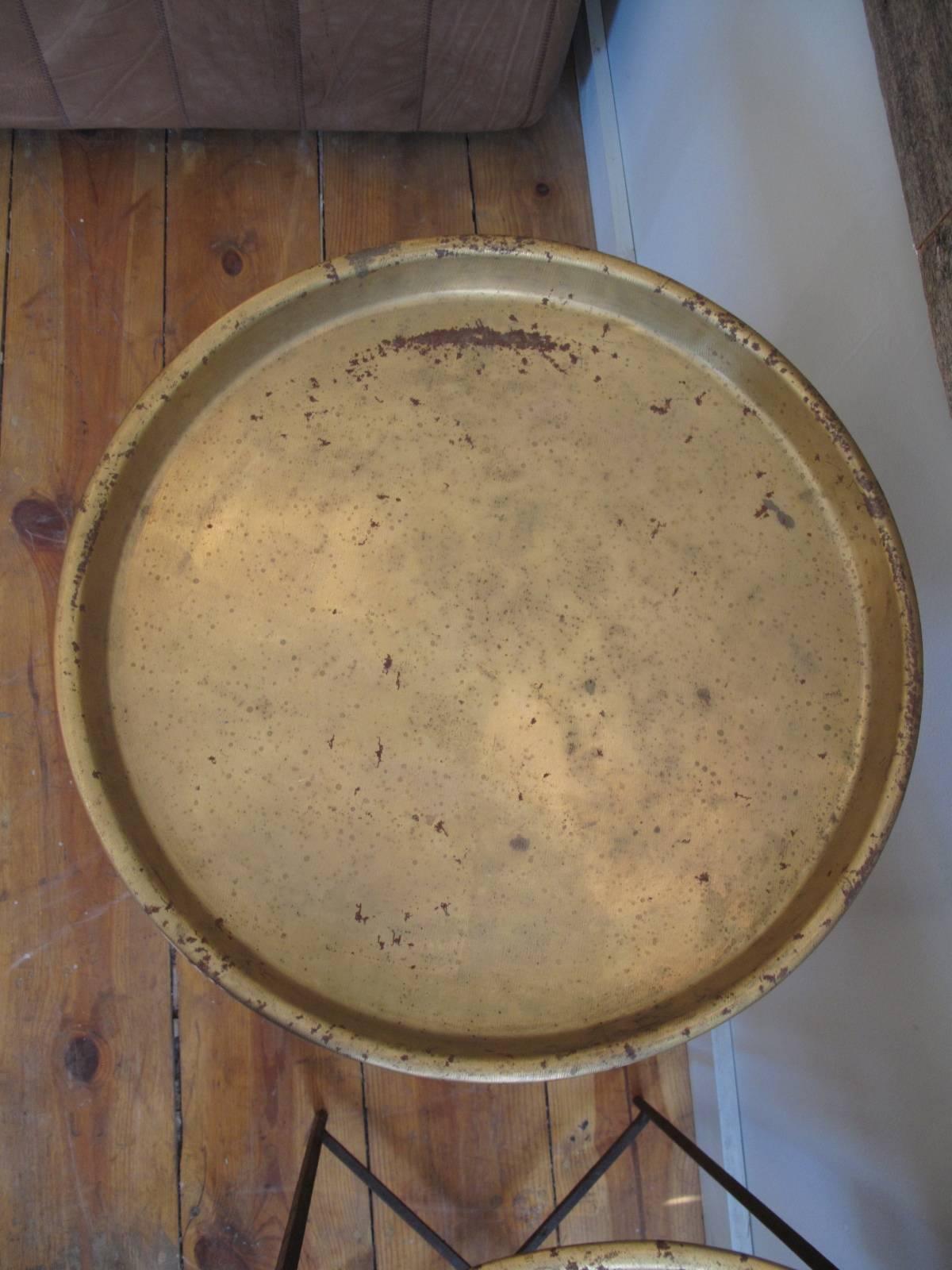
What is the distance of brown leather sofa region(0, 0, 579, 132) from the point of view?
40.3 inches

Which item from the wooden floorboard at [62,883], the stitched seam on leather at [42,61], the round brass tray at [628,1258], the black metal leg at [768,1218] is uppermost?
the stitched seam on leather at [42,61]

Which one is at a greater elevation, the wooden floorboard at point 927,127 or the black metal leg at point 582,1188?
the wooden floorboard at point 927,127

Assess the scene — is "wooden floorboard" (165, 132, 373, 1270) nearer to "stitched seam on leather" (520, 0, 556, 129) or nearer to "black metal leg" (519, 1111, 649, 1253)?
"black metal leg" (519, 1111, 649, 1253)

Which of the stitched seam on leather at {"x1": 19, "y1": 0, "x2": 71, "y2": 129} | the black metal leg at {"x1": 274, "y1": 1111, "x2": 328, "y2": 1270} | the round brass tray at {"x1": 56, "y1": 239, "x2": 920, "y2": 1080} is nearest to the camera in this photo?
the round brass tray at {"x1": 56, "y1": 239, "x2": 920, "y2": 1080}

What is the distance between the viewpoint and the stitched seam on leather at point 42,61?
100 centimetres

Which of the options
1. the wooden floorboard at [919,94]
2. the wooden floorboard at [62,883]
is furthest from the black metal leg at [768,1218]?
the wooden floorboard at [919,94]

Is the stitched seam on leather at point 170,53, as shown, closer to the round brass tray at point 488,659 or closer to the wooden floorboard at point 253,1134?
the wooden floorboard at point 253,1134

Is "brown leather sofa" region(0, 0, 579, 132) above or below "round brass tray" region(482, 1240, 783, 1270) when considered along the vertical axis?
above

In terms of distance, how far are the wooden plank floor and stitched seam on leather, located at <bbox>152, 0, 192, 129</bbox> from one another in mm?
153

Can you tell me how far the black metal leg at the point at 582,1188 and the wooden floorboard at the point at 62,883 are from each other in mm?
511

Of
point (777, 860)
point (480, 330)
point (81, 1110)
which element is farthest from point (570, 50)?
point (81, 1110)

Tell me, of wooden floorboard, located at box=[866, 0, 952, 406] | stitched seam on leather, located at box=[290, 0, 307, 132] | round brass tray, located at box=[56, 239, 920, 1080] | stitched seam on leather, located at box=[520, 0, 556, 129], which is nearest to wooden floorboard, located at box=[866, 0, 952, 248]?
wooden floorboard, located at box=[866, 0, 952, 406]

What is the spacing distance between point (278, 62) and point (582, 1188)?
4.43ft

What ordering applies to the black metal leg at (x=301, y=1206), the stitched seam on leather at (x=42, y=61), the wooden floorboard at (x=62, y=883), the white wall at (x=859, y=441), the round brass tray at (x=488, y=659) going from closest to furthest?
→ the round brass tray at (x=488, y=659)
the white wall at (x=859, y=441)
the black metal leg at (x=301, y=1206)
the stitched seam on leather at (x=42, y=61)
the wooden floorboard at (x=62, y=883)
